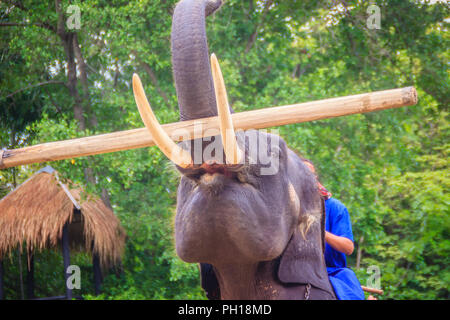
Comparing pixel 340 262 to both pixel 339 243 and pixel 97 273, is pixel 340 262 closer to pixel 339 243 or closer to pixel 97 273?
pixel 339 243

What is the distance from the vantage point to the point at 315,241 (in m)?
1.96

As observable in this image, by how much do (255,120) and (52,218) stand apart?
6.03m

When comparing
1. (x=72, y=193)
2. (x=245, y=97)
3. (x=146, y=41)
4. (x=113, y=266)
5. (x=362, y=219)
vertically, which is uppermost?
(x=146, y=41)

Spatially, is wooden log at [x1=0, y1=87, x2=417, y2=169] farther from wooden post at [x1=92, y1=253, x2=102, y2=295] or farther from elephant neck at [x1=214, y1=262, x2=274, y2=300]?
wooden post at [x1=92, y1=253, x2=102, y2=295]

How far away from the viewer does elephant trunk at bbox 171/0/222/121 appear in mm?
1451

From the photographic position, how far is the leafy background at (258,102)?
666 centimetres

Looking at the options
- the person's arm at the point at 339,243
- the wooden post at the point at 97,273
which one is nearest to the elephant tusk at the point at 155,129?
the person's arm at the point at 339,243

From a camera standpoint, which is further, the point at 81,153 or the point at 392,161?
the point at 392,161

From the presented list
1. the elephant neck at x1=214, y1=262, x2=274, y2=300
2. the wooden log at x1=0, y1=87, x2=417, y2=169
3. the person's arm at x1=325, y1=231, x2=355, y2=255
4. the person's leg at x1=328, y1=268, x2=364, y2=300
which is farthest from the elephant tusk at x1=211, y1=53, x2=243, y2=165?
the person's arm at x1=325, y1=231, x2=355, y2=255

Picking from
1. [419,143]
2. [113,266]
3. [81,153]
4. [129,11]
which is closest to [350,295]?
[81,153]

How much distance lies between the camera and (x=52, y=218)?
7016 mm

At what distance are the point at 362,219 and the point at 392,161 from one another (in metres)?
1.03
